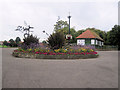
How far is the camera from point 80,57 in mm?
9531

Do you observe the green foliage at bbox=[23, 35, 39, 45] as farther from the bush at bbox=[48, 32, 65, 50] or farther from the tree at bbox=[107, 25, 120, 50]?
the tree at bbox=[107, 25, 120, 50]

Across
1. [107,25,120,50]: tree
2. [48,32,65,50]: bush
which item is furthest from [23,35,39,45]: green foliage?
[107,25,120,50]: tree

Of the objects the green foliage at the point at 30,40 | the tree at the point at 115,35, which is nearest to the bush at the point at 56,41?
the green foliage at the point at 30,40

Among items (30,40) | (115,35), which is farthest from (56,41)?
(115,35)

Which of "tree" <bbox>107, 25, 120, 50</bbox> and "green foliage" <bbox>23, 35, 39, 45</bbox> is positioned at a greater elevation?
"tree" <bbox>107, 25, 120, 50</bbox>

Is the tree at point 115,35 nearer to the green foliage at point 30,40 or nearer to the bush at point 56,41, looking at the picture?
→ the bush at point 56,41

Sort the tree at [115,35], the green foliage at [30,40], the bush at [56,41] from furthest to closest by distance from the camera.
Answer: the tree at [115,35] < the green foliage at [30,40] < the bush at [56,41]

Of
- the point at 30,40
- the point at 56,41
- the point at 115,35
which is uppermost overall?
the point at 115,35

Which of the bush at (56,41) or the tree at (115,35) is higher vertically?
the tree at (115,35)

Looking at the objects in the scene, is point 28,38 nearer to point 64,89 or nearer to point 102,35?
point 64,89

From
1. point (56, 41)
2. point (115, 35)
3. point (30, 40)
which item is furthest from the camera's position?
point (115, 35)

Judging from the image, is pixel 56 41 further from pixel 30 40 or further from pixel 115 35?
pixel 115 35

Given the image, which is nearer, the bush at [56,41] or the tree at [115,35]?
the bush at [56,41]

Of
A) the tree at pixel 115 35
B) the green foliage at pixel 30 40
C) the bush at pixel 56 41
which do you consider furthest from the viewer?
the tree at pixel 115 35
